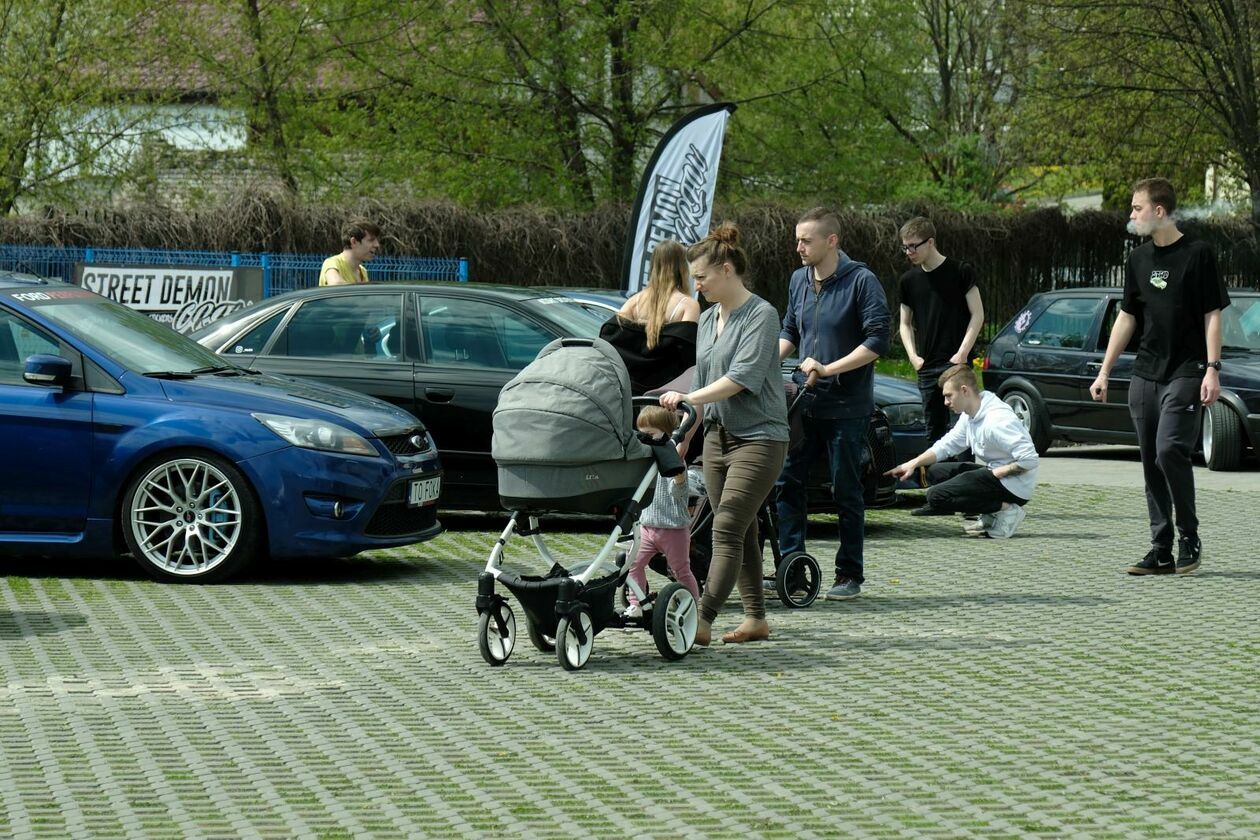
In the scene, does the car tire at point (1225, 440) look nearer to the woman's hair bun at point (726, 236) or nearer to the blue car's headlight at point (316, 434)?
the blue car's headlight at point (316, 434)

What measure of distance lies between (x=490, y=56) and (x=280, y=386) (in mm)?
18772

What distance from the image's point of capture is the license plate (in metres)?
A: 9.73

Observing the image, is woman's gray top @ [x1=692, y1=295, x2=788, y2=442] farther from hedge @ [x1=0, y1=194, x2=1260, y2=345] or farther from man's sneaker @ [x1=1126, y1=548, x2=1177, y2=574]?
hedge @ [x1=0, y1=194, x2=1260, y2=345]

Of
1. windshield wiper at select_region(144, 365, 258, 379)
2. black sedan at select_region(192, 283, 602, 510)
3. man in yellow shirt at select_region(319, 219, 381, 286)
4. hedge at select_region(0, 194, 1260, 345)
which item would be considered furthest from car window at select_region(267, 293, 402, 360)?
hedge at select_region(0, 194, 1260, 345)

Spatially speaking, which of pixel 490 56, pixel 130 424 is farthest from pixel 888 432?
pixel 490 56

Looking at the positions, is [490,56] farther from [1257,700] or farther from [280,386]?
A: [1257,700]

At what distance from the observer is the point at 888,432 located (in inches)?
450

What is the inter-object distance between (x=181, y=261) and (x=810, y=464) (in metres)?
12.7

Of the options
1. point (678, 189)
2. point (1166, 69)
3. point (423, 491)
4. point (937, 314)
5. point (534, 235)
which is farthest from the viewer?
point (1166, 69)

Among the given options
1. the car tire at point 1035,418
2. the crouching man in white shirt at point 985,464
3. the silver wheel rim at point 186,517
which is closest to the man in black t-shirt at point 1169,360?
the crouching man in white shirt at point 985,464

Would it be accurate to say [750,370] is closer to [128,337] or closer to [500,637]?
[500,637]

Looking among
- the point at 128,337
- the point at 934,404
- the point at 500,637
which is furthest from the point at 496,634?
the point at 934,404

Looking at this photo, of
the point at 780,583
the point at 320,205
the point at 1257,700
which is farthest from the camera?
the point at 320,205

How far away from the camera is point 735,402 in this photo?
24.5ft
